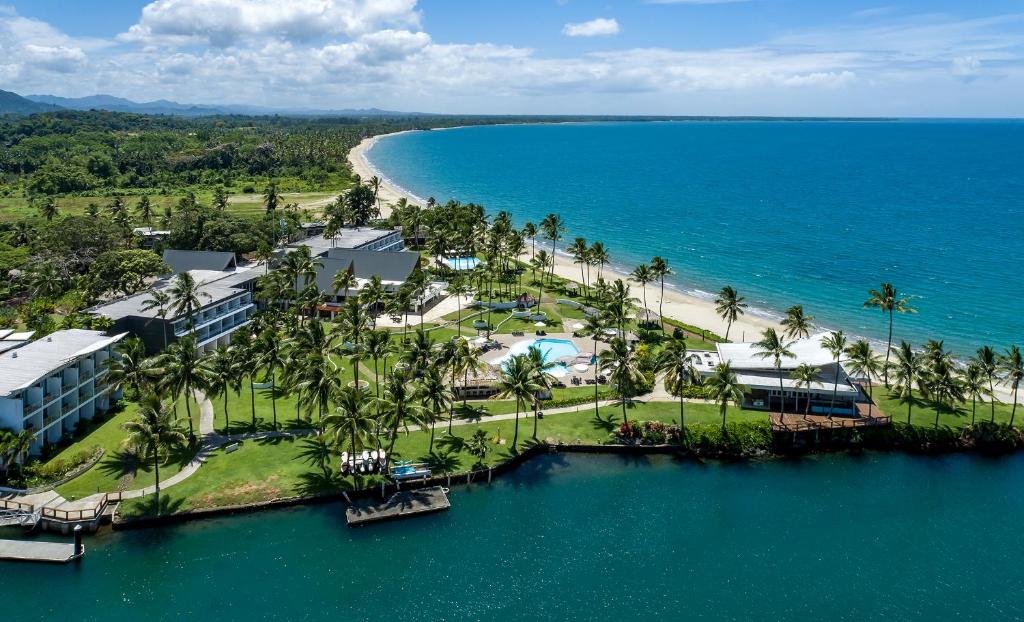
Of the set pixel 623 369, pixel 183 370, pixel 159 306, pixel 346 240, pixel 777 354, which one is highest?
pixel 346 240

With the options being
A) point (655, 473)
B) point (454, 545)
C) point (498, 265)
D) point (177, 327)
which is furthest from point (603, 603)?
point (498, 265)

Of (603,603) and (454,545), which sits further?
(454,545)

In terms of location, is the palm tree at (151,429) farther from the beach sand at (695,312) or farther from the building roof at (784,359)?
the beach sand at (695,312)

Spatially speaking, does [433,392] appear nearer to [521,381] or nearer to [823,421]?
[521,381]

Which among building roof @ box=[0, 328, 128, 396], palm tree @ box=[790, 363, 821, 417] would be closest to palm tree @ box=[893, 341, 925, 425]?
palm tree @ box=[790, 363, 821, 417]

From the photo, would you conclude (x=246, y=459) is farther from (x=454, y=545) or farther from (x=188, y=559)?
(x=454, y=545)

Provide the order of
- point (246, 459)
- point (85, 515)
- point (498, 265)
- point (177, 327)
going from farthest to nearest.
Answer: point (498, 265) < point (177, 327) < point (246, 459) < point (85, 515)

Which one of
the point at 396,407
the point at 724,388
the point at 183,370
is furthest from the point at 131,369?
the point at 724,388

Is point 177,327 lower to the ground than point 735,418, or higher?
higher
